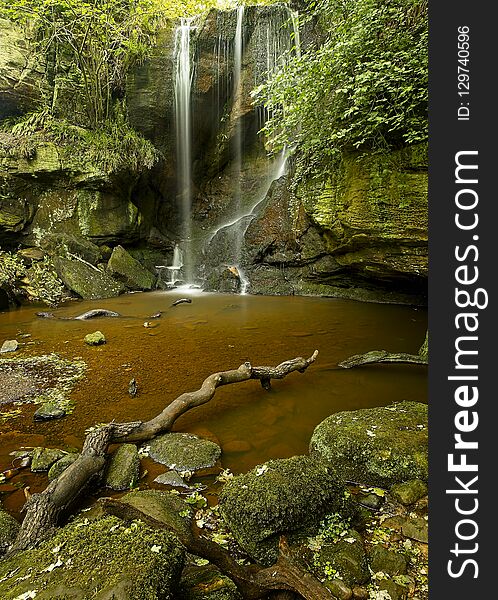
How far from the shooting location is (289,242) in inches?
446

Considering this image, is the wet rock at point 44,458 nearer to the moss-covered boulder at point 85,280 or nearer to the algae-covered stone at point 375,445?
the algae-covered stone at point 375,445

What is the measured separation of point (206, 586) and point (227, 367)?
3.08m

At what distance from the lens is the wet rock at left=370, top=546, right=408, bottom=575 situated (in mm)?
1580

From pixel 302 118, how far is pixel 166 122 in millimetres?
10298

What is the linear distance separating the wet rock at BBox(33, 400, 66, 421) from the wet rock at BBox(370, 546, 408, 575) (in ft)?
9.45

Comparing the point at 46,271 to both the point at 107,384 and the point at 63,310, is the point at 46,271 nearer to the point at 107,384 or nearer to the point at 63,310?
the point at 63,310

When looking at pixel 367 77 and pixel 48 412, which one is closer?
pixel 48 412

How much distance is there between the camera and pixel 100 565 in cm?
129

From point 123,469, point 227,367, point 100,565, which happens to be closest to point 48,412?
point 123,469

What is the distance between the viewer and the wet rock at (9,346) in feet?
17.0

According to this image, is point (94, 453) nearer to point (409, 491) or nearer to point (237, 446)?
point (237, 446)

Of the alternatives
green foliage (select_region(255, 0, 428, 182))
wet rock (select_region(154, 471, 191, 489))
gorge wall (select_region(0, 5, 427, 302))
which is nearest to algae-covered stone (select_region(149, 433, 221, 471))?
wet rock (select_region(154, 471, 191, 489))

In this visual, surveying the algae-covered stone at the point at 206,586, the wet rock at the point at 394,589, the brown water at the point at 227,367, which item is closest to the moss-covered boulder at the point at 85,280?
the brown water at the point at 227,367

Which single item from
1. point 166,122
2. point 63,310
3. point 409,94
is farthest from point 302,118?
point 166,122
